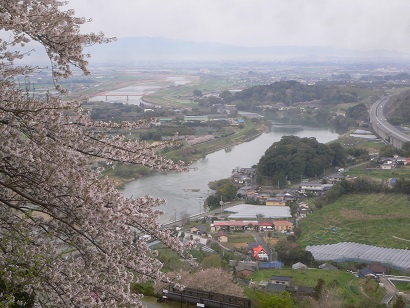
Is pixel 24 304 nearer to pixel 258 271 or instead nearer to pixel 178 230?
pixel 258 271

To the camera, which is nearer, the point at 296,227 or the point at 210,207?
the point at 296,227

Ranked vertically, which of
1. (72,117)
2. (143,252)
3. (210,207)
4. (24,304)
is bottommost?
(210,207)

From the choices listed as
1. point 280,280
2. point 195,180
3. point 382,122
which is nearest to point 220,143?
point 195,180

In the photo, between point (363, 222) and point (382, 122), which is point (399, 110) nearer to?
point (382, 122)

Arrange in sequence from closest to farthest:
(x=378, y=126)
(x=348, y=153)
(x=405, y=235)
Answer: (x=405, y=235), (x=348, y=153), (x=378, y=126)

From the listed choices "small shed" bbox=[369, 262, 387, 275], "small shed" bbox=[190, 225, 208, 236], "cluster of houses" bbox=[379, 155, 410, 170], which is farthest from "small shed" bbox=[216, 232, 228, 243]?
"cluster of houses" bbox=[379, 155, 410, 170]

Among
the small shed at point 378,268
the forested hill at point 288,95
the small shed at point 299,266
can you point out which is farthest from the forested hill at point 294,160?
the forested hill at point 288,95

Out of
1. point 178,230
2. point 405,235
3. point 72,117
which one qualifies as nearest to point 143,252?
point 72,117
